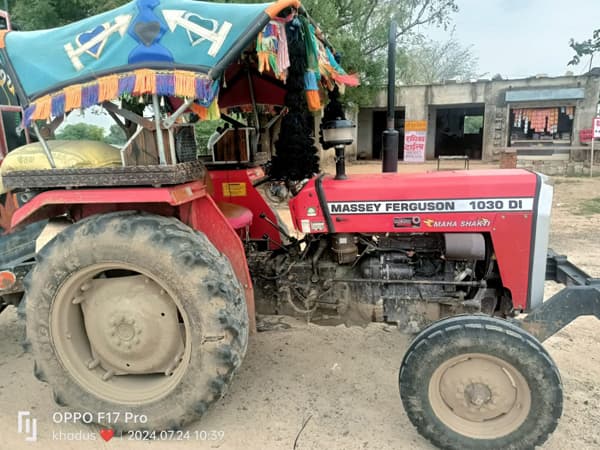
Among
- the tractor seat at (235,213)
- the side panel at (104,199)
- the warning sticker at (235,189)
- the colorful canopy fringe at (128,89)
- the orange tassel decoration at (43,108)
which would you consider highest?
the colorful canopy fringe at (128,89)

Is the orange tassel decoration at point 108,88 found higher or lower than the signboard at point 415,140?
higher

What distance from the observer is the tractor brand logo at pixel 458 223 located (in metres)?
2.49

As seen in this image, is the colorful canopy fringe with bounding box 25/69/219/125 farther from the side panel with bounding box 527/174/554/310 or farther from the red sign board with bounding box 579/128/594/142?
the red sign board with bounding box 579/128/594/142

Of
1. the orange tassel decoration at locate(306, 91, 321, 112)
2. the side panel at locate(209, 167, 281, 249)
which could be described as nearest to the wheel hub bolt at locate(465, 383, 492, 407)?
the orange tassel decoration at locate(306, 91, 321, 112)

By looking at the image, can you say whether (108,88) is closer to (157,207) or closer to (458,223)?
(157,207)

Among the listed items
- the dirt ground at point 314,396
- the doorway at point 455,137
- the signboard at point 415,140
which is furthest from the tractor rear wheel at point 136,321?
the doorway at point 455,137

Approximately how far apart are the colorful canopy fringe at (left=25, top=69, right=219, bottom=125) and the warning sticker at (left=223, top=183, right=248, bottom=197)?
1.45 m

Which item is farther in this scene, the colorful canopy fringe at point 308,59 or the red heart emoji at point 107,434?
the red heart emoji at point 107,434

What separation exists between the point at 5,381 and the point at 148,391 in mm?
1332

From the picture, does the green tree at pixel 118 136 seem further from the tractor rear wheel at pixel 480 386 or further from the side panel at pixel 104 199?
the tractor rear wheel at pixel 480 386

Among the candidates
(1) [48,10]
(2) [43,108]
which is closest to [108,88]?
(2) [43,108]

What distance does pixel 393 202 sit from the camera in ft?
8.51

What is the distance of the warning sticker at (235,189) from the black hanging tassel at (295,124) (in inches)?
33.8

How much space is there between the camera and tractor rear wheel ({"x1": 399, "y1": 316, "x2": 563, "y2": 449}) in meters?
2.09
